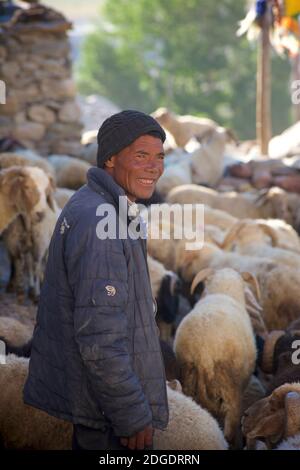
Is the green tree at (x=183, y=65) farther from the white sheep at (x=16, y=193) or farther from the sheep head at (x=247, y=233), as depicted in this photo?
the white sheep at (x=16, y=193)

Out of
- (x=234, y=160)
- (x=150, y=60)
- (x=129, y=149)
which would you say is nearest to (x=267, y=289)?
(x=129, y=149)

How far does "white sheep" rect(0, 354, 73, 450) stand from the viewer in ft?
13.1

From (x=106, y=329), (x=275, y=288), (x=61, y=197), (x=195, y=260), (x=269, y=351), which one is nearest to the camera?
(x=106, y=329)

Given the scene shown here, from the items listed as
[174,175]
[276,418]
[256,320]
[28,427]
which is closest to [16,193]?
[256,320]

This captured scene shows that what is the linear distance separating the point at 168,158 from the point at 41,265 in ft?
22.4

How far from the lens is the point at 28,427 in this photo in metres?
4.01

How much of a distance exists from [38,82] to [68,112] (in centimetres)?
74

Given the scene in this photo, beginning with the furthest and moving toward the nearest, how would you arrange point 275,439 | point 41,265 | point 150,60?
point 150,60 < point 41,265 < point 275,439

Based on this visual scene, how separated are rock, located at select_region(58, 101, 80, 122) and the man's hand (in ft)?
36.1

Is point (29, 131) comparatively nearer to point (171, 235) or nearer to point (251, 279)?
point (171, 235)

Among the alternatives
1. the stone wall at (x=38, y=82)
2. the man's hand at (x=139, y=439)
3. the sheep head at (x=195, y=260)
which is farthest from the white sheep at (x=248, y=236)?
the stone wall at (x=38, y=82)

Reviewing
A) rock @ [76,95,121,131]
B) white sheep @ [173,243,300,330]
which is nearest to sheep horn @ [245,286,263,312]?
white sheep @ [173,243,300,330]

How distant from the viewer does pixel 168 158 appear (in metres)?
13.8

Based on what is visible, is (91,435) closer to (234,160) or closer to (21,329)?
(21,329)
